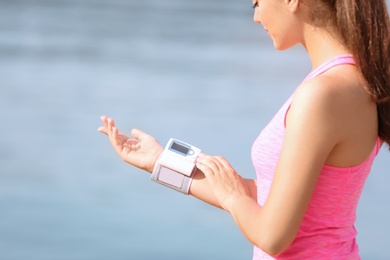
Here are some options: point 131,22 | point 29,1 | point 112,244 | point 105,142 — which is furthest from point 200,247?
point 29,1

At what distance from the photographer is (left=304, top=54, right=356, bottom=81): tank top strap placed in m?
2.12

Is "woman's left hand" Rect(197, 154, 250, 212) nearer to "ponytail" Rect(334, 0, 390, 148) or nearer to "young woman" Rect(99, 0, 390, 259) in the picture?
"young woman" Rect(99, 0, 390, 259)

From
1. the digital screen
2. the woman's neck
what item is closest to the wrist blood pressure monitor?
the digital screen

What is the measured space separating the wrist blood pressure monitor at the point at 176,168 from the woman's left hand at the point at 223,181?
73 millimetres

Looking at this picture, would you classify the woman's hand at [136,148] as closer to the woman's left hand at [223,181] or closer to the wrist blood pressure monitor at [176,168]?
the wrist blood pressure monitor at [176,168]

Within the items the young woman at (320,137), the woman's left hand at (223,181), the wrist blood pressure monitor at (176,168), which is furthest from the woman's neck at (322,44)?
the wrist blood pressure monitor at (176,168)

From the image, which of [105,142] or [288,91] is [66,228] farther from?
[288,91]

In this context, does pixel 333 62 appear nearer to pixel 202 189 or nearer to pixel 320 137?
pixel 320 137

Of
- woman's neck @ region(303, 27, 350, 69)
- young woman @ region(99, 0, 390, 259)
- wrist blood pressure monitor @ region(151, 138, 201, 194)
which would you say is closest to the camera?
young woman @ region(99, 0, 390, 259)

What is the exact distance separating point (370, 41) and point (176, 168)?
536 millimetres

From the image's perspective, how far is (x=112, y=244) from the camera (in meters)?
4.70

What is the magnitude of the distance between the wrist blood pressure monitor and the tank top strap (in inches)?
16.1

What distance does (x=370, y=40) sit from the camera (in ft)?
6.98

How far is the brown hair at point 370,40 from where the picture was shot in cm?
211
